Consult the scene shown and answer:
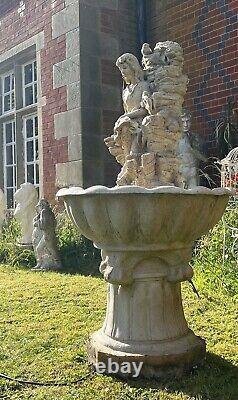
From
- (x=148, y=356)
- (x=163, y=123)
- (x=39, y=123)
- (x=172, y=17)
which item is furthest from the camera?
(x=39, y=123)

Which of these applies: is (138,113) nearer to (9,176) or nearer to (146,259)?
(146,259)

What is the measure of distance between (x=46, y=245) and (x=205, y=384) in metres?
4.20

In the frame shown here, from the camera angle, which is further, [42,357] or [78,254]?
[78,254]

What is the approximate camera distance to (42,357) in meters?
3.05

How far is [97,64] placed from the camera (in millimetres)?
7355

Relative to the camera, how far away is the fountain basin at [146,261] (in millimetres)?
2523

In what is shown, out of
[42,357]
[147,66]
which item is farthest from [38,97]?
[42,357]

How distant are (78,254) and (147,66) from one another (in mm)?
3650

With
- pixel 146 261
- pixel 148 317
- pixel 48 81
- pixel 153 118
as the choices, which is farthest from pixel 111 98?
pixel 148 317

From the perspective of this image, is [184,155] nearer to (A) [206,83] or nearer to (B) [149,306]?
(A) [206,83]

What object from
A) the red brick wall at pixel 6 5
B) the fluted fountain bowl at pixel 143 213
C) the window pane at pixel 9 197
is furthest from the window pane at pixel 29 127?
the fluted fountain bowl at pixel 143 213

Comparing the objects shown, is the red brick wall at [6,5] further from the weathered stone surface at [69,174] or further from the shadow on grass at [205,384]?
the shadow on grass at [205,384]

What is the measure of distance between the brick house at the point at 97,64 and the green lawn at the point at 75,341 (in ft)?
8.50

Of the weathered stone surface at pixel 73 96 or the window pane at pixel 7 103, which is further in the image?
the window pane at pixel 7 103
